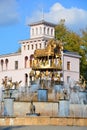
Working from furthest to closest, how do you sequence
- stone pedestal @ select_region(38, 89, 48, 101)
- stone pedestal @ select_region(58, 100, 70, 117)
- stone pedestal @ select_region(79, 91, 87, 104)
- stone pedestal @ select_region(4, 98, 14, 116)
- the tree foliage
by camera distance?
the tree foliage < stone pedestal @ select_region(79, 91, 87, 104) < stone pedestal @ select_region(38, 89, 48, 101) < stone pedestal @ select_region(4, 98, 14, 116) < stone pedestal @ select_region(58, 100, 70, 117)

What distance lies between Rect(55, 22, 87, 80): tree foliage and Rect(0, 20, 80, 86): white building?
2.64 feet

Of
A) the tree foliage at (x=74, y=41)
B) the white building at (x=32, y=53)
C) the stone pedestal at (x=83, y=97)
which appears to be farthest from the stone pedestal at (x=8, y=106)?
the white building at (x=32, y=53)

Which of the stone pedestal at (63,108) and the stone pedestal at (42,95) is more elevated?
the stone pedestal at (42,95)

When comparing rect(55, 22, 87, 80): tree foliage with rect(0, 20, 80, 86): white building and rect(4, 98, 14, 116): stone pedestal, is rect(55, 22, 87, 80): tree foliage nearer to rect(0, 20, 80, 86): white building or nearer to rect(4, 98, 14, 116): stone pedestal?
rect(0, 20, 80, 86): white building

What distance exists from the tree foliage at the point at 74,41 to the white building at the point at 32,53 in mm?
805

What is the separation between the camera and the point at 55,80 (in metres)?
37.1

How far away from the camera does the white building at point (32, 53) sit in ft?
272

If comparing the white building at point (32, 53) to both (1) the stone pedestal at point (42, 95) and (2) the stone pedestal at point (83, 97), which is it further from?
(1) the stone pedestal at point (42, 95)

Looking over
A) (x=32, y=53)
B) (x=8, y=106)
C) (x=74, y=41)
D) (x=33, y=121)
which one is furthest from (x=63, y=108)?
(x=32, y=53)

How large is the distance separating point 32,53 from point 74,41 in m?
7.60

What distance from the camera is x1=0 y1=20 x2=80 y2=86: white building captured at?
272 ft

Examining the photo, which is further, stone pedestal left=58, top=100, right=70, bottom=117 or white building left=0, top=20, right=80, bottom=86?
white building left=0, top=20, right=80, bottom=86

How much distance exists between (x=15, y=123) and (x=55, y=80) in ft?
33.7

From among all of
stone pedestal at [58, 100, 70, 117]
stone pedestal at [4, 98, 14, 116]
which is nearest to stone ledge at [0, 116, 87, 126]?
stone pedestal at [58, 100, 70, 117]
